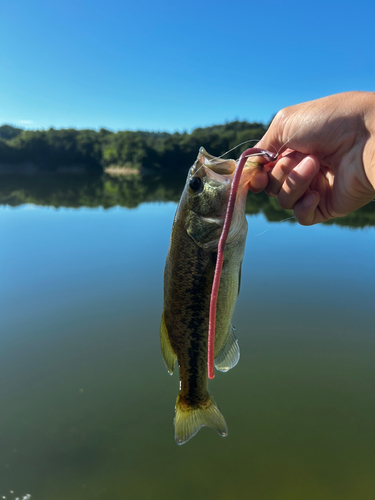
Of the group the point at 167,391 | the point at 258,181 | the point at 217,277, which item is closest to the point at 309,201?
the point at 258,181

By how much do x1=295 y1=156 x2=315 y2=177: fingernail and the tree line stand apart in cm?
5868

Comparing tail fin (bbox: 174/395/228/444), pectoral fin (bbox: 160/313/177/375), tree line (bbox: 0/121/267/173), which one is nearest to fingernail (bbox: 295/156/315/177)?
pectoral fin (bbox: 160/313/177/375)

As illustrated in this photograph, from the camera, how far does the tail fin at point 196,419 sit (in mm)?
2123

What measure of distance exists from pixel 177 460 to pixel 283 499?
1.26 m

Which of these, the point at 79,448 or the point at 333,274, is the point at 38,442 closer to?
the point at 79,448

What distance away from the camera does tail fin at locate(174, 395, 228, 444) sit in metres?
2.12

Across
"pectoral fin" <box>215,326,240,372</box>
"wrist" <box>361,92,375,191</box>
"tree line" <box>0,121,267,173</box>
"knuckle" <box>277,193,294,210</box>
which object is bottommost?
"pectoral fin" <box>215,326,240,372</box>

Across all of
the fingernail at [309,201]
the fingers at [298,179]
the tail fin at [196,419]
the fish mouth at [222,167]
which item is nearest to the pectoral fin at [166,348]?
the tail fin at [196,419]

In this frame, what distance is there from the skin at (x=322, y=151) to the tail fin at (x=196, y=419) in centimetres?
164

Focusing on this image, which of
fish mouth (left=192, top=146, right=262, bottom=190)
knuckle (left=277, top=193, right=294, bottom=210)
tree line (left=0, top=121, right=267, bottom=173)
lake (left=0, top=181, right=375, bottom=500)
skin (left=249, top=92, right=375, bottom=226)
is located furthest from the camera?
tree line (left=0, top=121, right=267, bottom=173)

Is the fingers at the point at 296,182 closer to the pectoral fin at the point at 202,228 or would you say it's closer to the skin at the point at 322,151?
the skin at the point at 322,151

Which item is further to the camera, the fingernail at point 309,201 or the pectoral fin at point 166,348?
the fingernail at point 309,201

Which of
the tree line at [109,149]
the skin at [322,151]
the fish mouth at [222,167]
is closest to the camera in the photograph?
the fish mouth at [222,167]

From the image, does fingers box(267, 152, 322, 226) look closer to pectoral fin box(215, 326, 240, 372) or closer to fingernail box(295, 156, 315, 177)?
fingernail box(295, 156, 315, 177)
